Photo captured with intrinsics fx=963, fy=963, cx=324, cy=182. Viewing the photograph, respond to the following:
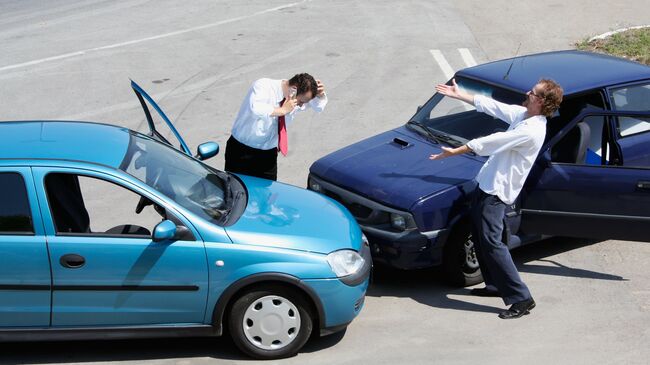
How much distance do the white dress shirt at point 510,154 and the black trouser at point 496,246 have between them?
10 centimetres

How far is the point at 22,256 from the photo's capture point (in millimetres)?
6461

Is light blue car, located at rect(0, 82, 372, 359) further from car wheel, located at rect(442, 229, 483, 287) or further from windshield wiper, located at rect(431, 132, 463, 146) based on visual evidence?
windshield wiper, located at rect(431, 132, 463, 146)

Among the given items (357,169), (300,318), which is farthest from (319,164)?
(300,318)

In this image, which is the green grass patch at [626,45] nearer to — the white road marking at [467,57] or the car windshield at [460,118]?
the white road marking at [467,57]

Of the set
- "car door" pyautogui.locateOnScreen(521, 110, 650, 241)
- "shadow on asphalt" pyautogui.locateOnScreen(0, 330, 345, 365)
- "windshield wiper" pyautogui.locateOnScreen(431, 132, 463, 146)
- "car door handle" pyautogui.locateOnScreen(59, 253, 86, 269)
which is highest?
"windshield wiper" pyautogui.locateOnScreen(431, 132, 463, 146)

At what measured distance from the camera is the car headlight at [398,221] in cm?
785

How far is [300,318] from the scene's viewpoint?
688 cm

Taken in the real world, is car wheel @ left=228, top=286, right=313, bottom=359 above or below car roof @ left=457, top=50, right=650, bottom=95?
below

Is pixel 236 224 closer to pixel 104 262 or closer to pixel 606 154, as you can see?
pixel 104 262

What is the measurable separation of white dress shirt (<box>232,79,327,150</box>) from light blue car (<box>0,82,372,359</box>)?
5.03ft

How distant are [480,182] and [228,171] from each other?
238 centimetres

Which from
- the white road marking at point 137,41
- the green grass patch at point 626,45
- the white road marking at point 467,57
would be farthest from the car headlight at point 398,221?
the white road marking at point 137,41

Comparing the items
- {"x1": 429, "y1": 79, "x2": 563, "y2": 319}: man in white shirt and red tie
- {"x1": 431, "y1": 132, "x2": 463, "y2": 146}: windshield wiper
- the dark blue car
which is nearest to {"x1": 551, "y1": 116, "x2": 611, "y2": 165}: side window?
the dark blue car

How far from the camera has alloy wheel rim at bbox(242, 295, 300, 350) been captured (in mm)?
6801
